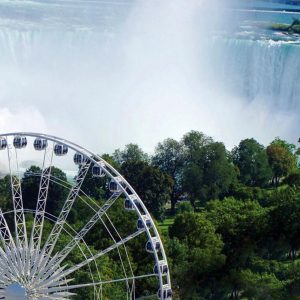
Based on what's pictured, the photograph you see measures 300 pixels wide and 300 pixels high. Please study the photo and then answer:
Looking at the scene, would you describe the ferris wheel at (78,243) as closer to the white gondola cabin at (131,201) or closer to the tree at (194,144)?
the white gondola cabin at (131,201)

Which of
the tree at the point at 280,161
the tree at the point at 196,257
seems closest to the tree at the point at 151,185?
the tree at the point at 280,161

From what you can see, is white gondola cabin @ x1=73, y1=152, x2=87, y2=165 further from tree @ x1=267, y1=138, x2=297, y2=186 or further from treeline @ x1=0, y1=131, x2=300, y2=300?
tree @ x1=267, y1=138, x2=297, y2=186

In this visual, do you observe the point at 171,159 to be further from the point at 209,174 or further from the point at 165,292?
the point at 165,292

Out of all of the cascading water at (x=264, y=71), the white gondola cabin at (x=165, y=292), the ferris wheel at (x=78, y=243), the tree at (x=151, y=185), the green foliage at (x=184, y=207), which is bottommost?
the white gondola cabin at (x=165, y=292)

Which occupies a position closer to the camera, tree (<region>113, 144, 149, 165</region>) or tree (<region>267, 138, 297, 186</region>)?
tree (<region>267, 138, 297, 186</region>)

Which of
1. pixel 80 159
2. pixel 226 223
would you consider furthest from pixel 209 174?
pixel 80 159

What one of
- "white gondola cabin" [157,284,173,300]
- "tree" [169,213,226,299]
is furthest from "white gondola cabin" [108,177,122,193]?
"tree" [169,213,226,299]

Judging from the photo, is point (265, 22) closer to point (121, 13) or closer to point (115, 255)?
point (121, 13)

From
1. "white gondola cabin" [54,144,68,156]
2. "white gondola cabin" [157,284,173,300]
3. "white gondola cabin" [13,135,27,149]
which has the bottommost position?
"white gondola cabin" [157,284,173,300]
